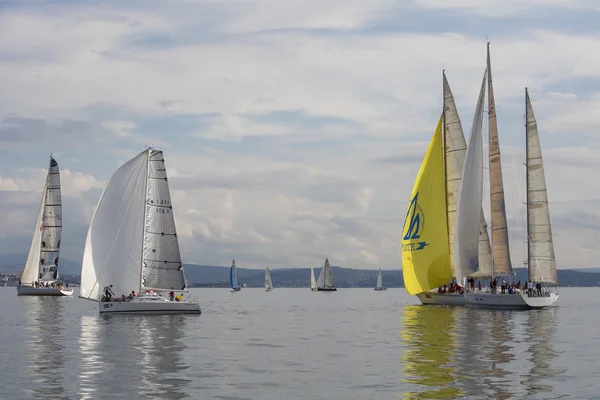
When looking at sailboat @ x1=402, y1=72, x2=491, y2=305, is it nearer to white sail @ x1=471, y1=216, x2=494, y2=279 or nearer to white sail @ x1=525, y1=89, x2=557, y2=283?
white sail @ x1=471, y1=216, x2=494, y2=279

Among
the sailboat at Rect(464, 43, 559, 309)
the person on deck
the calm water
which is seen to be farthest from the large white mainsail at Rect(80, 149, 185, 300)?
the sailboat at Rect(464, 43, 559, 309)

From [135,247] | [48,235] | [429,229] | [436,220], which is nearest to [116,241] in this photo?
[135,247]

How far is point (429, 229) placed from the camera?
7962 centimetres

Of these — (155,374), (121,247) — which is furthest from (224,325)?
(155,374)

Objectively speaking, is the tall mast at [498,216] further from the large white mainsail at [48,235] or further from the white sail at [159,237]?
the large white mainsail at [48,235]

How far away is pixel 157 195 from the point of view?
68.7m

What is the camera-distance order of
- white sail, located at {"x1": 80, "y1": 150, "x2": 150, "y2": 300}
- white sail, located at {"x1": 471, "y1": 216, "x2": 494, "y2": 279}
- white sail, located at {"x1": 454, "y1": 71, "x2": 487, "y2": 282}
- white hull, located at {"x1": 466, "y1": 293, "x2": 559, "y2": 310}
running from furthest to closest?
white sail, located at {"x1": 471, "y1": 216, "x2": 494, "y2": 279}
white sail, located at {"x1": 454, "y1": 71, "x2": 487, "y2": 282}
white hull, located at {"x1": 466, "y1": 293, "x2": 559, "y2": 310}
white sail, located at {"x1": 80, "y1": 150, "x2": 150, "y2": 300}

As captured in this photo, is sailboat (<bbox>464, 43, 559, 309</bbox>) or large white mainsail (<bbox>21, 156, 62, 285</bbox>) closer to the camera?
sailboat (<bbox>464, 43, 559, 309</bbox>)

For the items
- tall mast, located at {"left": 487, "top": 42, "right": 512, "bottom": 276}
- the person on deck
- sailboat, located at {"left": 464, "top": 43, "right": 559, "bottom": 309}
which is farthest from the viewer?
tall mast, located at {"left": 487, "top": 42, "right": 512, "bottom": 276}

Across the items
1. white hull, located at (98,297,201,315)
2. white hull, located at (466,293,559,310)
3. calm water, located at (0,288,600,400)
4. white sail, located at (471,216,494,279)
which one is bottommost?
calm water, located at (0,288,600,400)

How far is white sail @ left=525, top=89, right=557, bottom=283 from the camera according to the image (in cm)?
7719

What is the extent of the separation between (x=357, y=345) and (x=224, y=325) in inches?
818

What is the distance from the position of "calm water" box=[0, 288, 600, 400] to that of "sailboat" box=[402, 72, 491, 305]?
64.1ft

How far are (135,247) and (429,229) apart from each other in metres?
27.7
